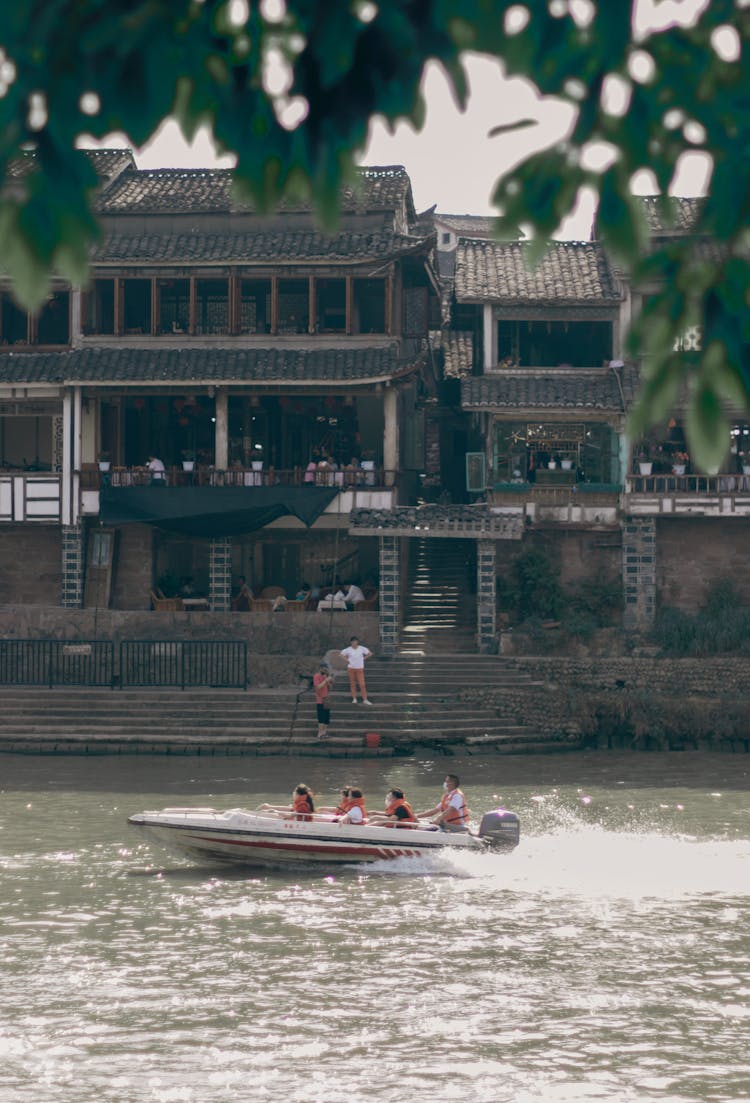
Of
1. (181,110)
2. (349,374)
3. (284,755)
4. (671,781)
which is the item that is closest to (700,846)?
(671,781)

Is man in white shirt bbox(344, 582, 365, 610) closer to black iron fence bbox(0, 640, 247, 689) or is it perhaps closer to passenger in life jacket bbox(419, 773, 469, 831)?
black iron fence bbox(0, 640, 247, 689)

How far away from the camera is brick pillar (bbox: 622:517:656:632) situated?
37625mm

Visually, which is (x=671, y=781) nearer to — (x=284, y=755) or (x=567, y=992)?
(x=284, y=755)

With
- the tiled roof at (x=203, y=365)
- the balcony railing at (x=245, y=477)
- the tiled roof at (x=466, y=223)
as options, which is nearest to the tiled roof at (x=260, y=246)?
the tiled roof at (x=203, y=365)

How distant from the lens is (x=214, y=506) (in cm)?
3709

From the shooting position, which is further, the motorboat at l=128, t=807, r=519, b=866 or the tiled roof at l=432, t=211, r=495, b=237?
the tiled roof at l=432, t=211, r=495, b=237

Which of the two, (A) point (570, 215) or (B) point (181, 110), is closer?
(B) point (181, 110)

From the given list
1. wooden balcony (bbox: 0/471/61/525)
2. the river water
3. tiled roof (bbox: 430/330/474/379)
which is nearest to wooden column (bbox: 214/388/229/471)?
wooden balcony (bbox: 0/471/61/525)

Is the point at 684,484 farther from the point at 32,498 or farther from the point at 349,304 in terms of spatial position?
the point at 32,498

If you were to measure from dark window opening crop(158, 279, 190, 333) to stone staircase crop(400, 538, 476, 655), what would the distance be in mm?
8340

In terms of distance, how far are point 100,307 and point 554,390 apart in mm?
11381

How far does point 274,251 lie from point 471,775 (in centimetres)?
1472

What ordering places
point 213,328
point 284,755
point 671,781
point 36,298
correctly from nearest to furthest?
point 36,298
point 671,781
point 284,755
point 213,328

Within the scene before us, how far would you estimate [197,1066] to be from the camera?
1395 cm
